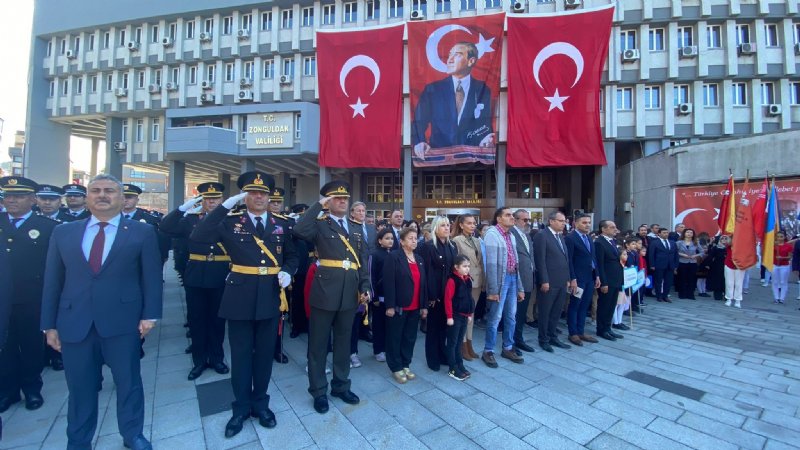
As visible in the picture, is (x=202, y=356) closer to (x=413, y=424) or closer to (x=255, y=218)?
(x=255, y=218)

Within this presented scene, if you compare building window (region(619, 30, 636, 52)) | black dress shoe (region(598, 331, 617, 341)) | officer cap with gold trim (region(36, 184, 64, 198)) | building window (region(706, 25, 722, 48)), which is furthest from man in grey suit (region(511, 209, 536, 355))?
building window (region(706, 25, 722, 48))

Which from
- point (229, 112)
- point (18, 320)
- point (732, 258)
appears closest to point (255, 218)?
point (18, 320)

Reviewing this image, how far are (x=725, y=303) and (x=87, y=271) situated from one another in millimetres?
12248

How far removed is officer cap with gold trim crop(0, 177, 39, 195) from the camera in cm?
352

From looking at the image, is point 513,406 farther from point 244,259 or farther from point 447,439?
point 244,259

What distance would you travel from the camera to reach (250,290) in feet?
9.91

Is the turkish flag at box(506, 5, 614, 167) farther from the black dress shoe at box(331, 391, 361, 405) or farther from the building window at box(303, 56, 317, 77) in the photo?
the black dress shoe at box(331, 391, 361, 405)

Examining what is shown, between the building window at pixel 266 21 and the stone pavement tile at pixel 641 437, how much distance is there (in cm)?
2554

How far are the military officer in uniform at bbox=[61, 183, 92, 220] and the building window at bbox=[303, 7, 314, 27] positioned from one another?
19.4m

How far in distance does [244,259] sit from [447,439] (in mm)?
2356

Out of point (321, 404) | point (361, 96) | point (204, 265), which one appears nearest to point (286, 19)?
point (361, 96)

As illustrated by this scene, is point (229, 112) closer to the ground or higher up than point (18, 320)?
higher up

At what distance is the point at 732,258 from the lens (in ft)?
26.9

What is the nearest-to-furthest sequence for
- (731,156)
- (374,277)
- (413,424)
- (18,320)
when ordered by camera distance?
(413,424) < (18,320) < (374,277) < (731,156)
